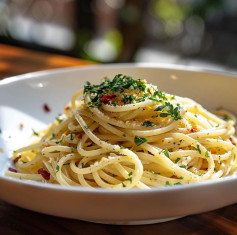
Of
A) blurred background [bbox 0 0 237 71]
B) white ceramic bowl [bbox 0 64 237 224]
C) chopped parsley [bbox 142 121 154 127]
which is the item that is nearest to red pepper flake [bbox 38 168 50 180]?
white ceramic bowl [bbox 0 64 237 224]

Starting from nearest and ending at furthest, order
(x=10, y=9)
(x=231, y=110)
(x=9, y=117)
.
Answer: (x=9, y=117), (x=231, y=110), (x=10, y=9)

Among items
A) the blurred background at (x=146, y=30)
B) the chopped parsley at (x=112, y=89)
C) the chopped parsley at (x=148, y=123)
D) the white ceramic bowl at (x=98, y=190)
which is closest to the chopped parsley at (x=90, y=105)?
the chopped parsley at (x=112, y=89)

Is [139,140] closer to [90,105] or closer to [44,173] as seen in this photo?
[90,105]

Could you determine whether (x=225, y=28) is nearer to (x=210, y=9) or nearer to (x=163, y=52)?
(x=210, y=9)

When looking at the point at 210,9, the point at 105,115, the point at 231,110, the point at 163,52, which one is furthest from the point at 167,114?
the point at 163,52

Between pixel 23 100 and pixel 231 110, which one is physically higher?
pixel 231 110

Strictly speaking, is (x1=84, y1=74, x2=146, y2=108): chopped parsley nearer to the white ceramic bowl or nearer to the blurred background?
the white ceramic bowl
